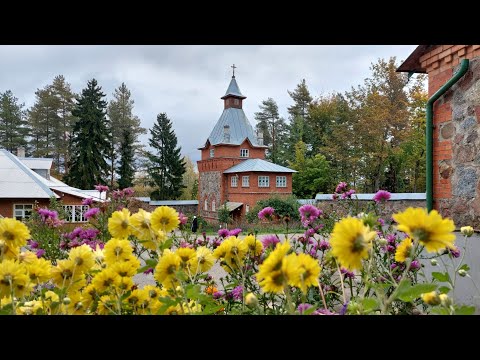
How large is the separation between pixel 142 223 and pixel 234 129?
1108 cm

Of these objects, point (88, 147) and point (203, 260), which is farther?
point (88, 147)

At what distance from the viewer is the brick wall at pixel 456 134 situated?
1.50m

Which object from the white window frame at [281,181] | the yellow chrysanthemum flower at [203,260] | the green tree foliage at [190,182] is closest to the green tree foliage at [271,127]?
the white window frame at [281,181]

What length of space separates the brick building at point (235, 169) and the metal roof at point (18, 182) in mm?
4297

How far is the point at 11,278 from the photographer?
1.13 feet

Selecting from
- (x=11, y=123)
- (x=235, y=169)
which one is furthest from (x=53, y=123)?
(x=235, y=169)

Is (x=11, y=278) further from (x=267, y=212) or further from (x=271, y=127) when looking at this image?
(x=271, y=127)

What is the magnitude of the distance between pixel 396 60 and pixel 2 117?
9.13 m

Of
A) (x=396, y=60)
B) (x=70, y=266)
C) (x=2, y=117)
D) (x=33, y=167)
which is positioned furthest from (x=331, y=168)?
(x=70, y=266)

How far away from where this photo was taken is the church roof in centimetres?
1097

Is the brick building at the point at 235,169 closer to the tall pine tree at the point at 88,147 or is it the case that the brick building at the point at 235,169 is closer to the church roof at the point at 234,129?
the church roof at the point at 234,129

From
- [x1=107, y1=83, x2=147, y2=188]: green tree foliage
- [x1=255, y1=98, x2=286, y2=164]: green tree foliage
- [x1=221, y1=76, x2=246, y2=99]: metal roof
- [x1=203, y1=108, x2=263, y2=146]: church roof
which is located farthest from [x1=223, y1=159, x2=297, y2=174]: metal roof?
[x1=107, y1=83, x2=147, y2=188]: green tree foliage
